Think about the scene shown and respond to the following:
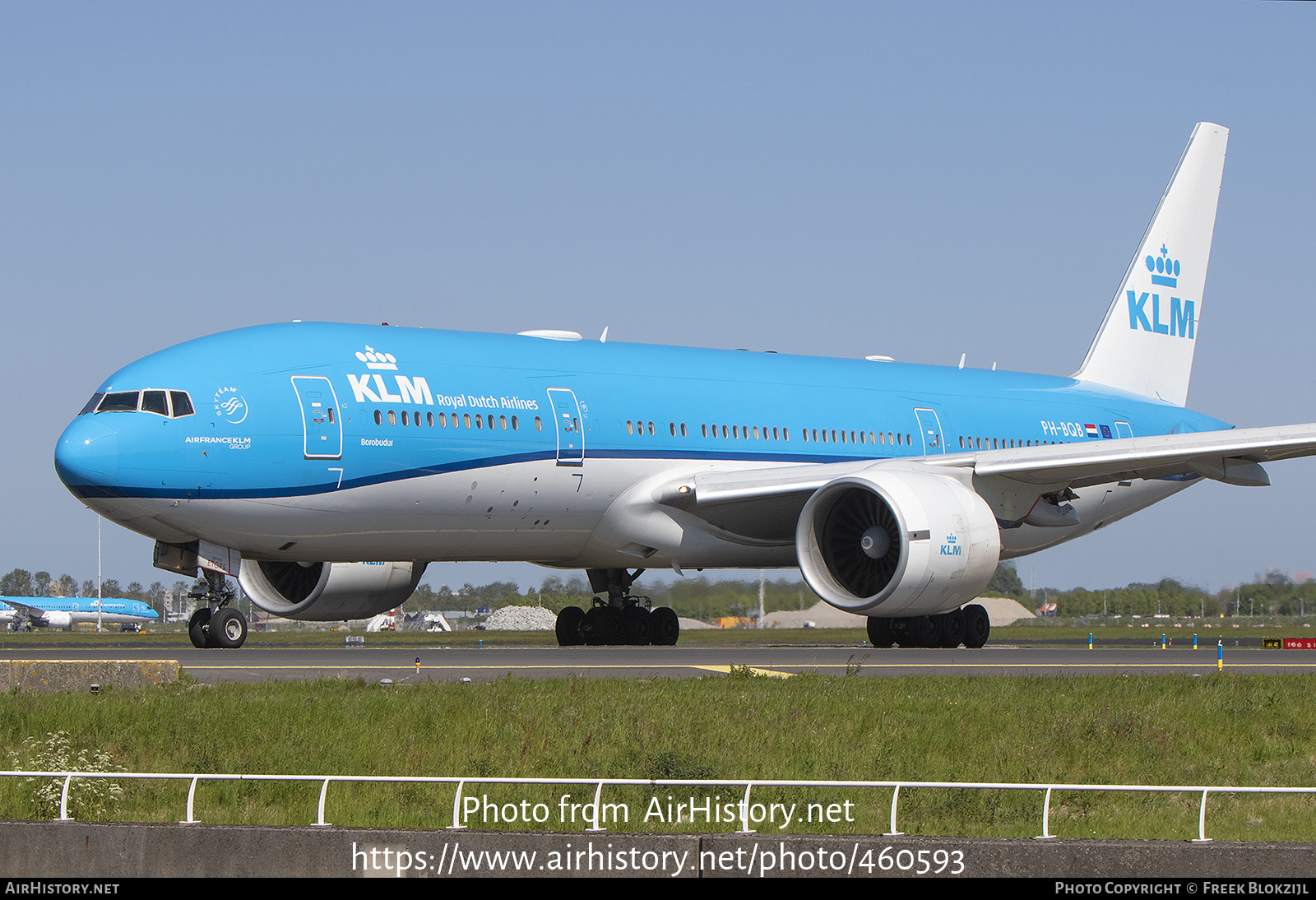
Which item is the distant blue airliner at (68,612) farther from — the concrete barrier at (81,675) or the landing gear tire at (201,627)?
the concrete barrier at (81,675)

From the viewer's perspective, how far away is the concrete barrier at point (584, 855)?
7508 mm

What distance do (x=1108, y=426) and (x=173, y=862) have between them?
2543 centimetres

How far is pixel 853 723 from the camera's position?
12422 millimetres

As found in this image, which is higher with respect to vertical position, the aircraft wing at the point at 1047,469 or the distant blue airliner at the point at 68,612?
the aircraft wing at the point at 1047,469

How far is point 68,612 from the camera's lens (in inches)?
3755

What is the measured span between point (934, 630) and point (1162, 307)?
12834 mm

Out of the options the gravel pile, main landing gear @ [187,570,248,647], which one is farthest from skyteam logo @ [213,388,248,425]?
the gravel pile

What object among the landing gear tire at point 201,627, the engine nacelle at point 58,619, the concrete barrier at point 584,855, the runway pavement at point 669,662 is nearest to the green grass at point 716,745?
the concrete barrier at point 584,855

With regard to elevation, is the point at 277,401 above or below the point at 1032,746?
above

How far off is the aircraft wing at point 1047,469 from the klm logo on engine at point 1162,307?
1032cm

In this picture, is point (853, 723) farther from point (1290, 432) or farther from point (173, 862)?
point (1290, 432)

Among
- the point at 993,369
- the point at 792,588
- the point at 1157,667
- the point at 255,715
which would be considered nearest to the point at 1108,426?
the point at 993,369

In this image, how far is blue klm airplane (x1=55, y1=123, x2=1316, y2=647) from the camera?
19.4 metres
